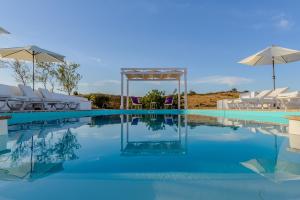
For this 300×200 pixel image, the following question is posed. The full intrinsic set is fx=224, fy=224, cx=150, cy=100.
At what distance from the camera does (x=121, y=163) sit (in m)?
2.23

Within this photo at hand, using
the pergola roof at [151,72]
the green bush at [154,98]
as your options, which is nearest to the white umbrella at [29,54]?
the pergola roof at [151,72]

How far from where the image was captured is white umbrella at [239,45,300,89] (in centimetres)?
883

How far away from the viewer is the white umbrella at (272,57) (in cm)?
883

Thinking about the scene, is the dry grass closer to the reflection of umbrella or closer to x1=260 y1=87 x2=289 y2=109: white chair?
x1=260 y1=87 x2=289 y2=109: white chair

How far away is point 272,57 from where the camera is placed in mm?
9852

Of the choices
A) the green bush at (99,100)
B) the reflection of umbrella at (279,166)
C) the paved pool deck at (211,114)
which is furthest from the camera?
the green bush at (99,100)

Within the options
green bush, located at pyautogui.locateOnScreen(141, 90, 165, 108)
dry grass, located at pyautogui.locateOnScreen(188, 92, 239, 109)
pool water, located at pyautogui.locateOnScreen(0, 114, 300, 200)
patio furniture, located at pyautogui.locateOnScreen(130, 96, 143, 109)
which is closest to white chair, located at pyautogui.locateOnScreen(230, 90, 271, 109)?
green bush, located at pyautogui.locateOnScreen(141, 90, 165, 108)

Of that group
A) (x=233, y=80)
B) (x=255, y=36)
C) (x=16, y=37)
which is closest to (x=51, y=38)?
(x=16, y=37)

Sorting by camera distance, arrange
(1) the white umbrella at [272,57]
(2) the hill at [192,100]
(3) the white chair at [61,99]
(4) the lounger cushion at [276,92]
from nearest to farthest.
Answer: (1) the white umbrella at [272,57]
(4) the lounger cushion at [276,92]
(3) the white chair at [61,99]
(2) the hill at [192,100]

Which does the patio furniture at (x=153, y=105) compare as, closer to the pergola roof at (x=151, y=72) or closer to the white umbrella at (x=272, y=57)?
the pergola roof at (x=151, y=72)

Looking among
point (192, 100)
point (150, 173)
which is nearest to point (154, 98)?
point (192, 100)

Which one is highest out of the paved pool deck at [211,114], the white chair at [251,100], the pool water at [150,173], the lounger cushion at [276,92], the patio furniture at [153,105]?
the lounger cushion at [276,92]

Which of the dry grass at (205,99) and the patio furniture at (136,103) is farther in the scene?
the dry grass at (205,99)

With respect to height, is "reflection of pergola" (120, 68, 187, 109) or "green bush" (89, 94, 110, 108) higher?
"reflection of pergola" (120, 68, 187, 109)
